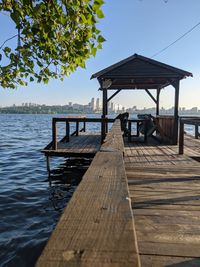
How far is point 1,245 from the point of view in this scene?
558 centimetres

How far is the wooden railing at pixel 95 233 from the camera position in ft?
3.45

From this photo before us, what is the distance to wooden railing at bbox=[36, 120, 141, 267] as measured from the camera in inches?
41.4

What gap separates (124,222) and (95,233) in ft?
0.63

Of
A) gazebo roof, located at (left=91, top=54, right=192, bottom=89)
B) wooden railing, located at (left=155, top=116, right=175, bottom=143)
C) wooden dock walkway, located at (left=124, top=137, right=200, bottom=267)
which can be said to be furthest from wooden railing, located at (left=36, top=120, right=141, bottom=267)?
wooden railing, located at (left=155, top=116, right=175, bottom=143)

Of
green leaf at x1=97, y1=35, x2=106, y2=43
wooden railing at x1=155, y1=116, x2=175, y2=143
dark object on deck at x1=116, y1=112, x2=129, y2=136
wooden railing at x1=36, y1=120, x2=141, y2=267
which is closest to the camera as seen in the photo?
wooden railing at x1=36, y1=120, x2=141, y2=267

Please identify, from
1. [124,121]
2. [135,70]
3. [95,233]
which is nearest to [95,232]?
[95,233]

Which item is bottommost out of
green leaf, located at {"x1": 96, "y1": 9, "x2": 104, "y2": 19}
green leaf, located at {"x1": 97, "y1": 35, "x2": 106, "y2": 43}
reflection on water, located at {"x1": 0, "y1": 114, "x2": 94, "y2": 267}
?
reflection on water, located at {"x1": 0, "y1": 114, "x2": 94, "y2": 267}

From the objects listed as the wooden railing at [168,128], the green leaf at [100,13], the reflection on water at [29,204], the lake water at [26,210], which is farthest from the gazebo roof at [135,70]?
the green leaf at [100,13]

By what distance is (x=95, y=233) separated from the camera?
128 cm

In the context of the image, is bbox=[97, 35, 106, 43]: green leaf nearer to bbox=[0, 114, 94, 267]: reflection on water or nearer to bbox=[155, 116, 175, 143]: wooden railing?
bbox=[0, 114, 94, 267]: reflection on water

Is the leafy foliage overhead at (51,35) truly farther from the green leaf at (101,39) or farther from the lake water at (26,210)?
the lake water at (26,210)

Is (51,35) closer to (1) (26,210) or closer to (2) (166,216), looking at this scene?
(2) (166,216)

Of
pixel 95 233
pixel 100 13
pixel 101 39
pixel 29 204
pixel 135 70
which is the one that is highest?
pixel 135 70

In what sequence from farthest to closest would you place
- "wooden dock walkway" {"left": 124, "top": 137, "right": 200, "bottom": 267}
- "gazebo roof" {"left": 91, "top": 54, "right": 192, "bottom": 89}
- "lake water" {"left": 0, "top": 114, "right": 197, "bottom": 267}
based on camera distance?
1. "gazebo roof" {"left": 91, "top": 54, "right": 192, "bottom": 89}
2. "lake water" {"left": 0, "top": 114, "right": 197, "bottom": 267}
3. "wooden dock walkway" {"left": 124, "top": 137, "right": 200, "bottom": 267}
